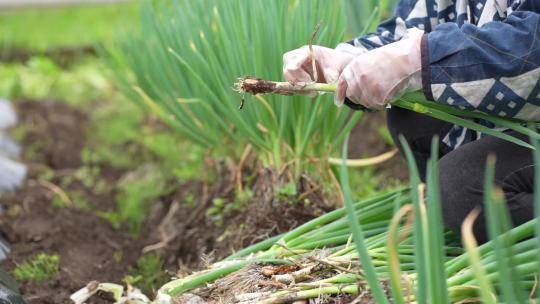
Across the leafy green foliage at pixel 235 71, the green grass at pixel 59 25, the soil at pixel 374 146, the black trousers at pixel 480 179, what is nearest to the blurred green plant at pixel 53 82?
the green grass at pixel 59 25

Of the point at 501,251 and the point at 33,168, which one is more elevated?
the point at 501,251

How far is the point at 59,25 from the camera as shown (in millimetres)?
5156

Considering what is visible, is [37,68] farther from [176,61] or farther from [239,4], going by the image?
[239,4]

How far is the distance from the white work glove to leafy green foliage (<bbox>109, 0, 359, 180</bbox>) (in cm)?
39

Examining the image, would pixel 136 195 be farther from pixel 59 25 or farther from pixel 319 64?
pixel 59 25

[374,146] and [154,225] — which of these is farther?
[374,146]

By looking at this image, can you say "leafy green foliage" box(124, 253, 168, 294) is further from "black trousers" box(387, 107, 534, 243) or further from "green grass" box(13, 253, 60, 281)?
"black trousers" box(387, 107, 534, 243)

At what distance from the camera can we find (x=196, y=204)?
2.52m

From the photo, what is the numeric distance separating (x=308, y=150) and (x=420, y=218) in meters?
1.02

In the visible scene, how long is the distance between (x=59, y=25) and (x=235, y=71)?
343 cm

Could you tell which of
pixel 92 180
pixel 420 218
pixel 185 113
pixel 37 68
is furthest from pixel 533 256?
pixel 37 68

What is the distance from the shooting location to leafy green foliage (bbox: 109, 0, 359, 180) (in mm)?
1955

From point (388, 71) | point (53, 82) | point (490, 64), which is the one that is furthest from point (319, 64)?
point (53, 82)

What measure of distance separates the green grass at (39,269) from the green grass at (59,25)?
8.12ft
